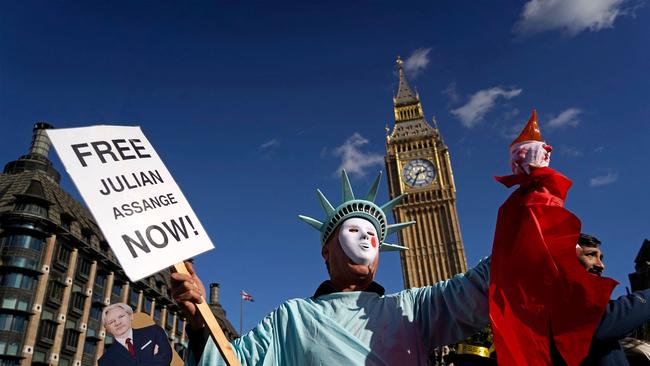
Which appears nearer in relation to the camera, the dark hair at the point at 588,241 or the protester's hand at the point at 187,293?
the protester's hand at the point at 187,293

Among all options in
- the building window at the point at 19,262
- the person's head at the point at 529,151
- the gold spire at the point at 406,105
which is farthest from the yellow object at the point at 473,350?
the gold spire at the point at 406,105

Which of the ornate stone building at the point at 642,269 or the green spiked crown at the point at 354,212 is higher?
the ornate stone building at the point at 642,269

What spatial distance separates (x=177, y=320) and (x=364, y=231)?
154ft

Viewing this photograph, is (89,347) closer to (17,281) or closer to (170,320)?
(17,281)

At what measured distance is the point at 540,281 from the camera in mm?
2758

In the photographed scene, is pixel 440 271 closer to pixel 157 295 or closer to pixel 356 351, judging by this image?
pixel 157 295

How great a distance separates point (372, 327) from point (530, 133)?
→ 1.59m

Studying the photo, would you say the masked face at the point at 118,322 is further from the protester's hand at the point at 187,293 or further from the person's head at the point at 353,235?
the protester's hand at the point at 187,293

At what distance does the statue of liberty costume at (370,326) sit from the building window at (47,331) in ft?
100

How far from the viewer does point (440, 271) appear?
48.5m

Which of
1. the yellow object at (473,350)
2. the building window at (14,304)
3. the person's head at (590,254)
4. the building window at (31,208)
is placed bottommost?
the yellow object at (473,350)

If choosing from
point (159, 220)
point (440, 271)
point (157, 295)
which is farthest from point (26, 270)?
point (440, 271)

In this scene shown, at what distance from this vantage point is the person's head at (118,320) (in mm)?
11281

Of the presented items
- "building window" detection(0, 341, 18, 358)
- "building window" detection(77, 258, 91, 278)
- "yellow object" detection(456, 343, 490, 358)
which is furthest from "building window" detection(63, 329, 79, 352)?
"yellow object" detection(456, 343, 490, 358)
